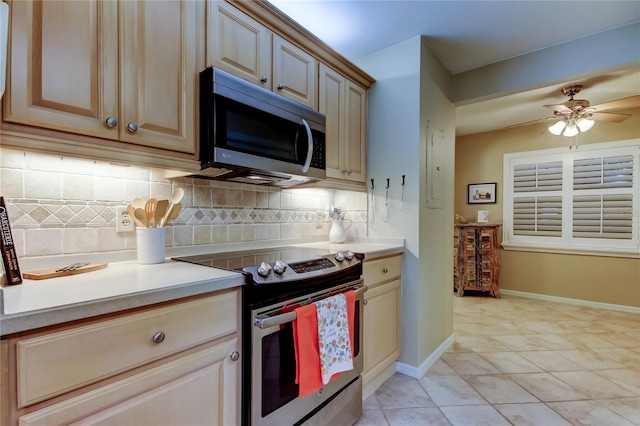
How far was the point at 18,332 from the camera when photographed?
27.4 inches

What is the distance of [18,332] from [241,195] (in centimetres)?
129

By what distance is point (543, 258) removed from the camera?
4.27 m

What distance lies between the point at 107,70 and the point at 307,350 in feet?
4.42

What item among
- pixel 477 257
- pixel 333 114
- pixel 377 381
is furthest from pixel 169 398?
pixel 477 257

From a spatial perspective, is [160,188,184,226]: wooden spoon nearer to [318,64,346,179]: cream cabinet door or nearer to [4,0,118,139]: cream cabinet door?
[4,0,118,139]: cream cabinet door

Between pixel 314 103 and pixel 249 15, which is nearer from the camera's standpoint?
pixel 249 15

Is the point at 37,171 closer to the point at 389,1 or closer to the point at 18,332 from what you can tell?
the point at 18,332

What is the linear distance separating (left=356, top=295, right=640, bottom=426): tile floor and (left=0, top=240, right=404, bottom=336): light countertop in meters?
1.30

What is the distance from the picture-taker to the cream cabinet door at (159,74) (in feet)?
3.78

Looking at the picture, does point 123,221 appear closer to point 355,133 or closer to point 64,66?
point 64,66

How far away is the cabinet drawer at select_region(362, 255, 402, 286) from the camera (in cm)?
191

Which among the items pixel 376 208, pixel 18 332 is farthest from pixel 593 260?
pixel 18 332

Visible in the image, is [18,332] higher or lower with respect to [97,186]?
lower

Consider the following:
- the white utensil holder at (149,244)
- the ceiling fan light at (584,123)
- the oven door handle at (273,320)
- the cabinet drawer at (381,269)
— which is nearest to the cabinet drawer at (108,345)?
the oven door handle at (273,320)
